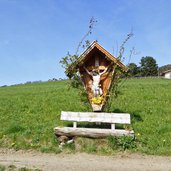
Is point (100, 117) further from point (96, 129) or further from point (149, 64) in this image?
point (149, 64)

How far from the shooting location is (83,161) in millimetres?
8609

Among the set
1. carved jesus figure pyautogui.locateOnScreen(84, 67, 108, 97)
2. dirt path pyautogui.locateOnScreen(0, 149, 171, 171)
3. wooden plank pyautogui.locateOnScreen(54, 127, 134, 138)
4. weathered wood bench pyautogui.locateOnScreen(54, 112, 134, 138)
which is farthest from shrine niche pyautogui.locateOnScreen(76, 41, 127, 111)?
dirt path pyautogui.locateOnScreen(0, 149, 171, 171)

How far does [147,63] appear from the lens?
127312mm

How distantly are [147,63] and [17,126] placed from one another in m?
119

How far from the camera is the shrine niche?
1191cm

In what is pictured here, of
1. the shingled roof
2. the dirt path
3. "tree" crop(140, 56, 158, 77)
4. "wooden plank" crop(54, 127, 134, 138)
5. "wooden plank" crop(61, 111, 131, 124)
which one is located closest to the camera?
the dirt path

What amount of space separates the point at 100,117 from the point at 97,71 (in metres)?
2.24

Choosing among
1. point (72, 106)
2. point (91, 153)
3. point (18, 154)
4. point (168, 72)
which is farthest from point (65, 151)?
point (168, 72)

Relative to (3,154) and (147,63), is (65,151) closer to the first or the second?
(3,154)

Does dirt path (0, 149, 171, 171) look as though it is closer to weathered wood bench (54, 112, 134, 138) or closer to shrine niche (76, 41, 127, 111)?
weathered wood bench (54, 112, 134, 138)

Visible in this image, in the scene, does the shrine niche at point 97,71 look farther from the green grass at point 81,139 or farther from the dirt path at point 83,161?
the dirt path at point 83,161

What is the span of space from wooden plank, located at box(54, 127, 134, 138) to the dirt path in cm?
93

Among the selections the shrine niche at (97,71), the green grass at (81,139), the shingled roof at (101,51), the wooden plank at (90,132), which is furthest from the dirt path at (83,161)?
the shingled roof at (101,51)

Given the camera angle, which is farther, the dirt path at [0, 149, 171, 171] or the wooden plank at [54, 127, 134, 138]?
the wooden plank at [54, 127, 134, 138]
